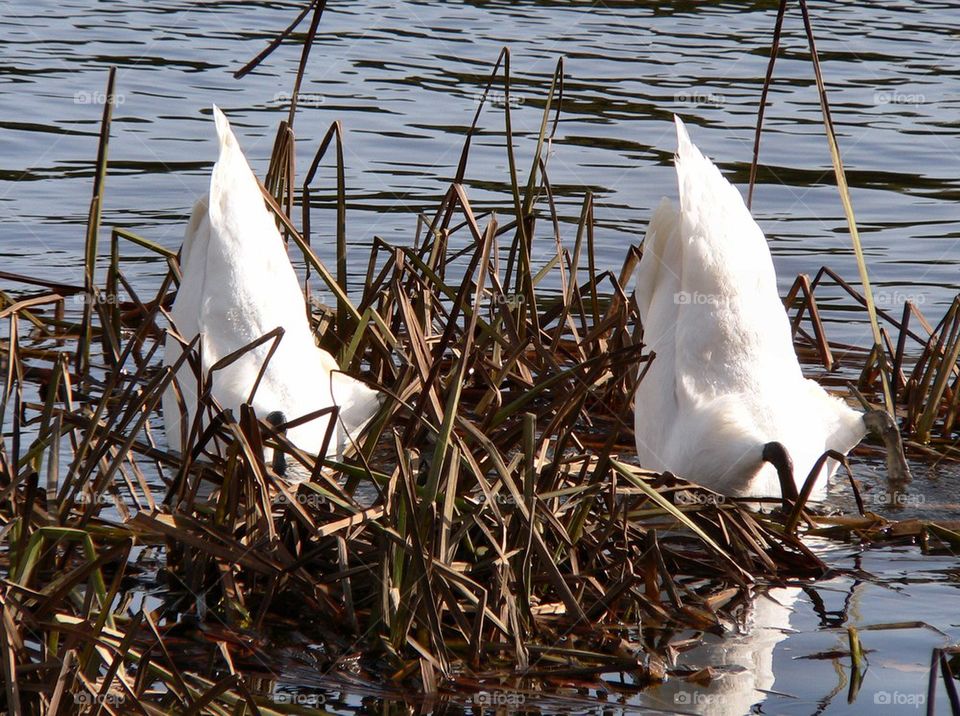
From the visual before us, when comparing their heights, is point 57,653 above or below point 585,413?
above

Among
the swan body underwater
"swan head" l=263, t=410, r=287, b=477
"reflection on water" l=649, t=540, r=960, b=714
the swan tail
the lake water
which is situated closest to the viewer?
"reflection on water" l=649, t=540, r=960, b=714

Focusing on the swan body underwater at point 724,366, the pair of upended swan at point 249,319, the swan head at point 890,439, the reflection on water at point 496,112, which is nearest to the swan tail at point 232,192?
the pair of upended swan at point 249,319

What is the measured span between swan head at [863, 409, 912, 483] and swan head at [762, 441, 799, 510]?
74 cm

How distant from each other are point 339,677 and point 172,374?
3.15ft

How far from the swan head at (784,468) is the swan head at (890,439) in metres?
0.74

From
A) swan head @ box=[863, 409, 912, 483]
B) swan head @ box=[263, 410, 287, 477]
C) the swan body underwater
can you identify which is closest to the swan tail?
swan head @ box=[263, 410, 287, 477]

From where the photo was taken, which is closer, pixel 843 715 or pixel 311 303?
pixel 843 715

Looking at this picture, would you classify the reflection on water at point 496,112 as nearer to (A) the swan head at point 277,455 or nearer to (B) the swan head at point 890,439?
(B) the swan head at point 890,439

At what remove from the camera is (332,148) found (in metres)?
11.8

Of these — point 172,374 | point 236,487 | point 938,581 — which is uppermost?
point 172,374

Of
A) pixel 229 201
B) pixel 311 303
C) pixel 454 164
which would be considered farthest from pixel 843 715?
pixel 454 164

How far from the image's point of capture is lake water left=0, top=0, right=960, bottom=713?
9656mm

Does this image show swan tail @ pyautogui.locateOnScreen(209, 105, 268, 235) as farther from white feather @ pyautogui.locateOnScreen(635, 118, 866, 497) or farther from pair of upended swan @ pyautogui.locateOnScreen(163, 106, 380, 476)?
white feather @ pyautogui.locateOnScreen(635, 118, 866, 497)

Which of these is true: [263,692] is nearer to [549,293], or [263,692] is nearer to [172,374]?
[172,374]
